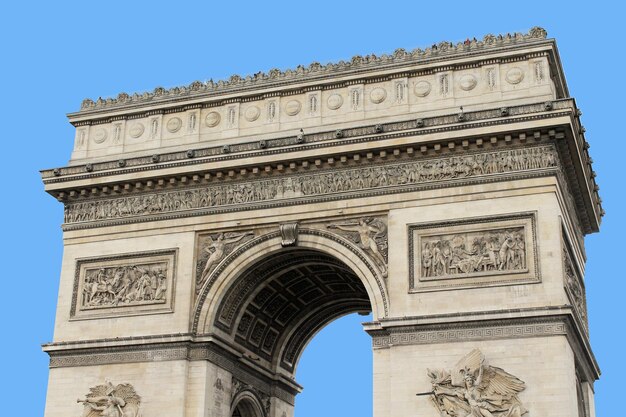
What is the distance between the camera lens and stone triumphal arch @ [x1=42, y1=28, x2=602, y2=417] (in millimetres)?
22734

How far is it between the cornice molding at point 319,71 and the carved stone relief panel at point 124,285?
4615mm

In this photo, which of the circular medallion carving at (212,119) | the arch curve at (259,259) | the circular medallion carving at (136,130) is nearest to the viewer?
the arch curve at (259,259)

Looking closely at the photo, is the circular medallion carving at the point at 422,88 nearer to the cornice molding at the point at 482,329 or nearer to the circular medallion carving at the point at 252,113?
the circular medallion carving at the point at 252,113

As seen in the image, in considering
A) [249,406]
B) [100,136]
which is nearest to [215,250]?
[249,406]

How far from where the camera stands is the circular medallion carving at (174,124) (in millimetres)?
27609

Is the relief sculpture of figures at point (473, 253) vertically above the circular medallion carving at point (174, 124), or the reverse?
the circular medallion carving at point (174, 124)

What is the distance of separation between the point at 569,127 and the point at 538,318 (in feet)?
15.0

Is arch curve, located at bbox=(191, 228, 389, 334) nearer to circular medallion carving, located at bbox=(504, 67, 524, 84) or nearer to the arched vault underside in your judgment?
the arched vault underside

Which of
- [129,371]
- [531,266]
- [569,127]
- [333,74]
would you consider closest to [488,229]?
[531,266]

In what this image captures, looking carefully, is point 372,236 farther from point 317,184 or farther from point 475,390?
point 475,390

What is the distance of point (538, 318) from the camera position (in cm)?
2220

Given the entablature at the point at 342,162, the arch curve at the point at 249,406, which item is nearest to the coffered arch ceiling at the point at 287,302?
the arch curve at the point at 249,406

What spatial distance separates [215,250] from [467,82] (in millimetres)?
7747

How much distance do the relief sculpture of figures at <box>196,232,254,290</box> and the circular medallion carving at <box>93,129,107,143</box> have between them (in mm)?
4895
